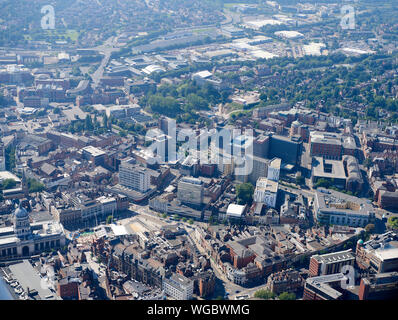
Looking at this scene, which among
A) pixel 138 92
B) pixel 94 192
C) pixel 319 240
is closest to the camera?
pixel 319 240

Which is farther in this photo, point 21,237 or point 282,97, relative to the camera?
point 282,97

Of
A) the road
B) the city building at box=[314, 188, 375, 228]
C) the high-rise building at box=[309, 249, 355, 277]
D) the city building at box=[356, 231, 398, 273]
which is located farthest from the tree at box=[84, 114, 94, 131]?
the city building at box=[356, 231, 398, 273]

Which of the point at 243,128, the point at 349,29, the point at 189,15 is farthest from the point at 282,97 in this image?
the point at 189,15

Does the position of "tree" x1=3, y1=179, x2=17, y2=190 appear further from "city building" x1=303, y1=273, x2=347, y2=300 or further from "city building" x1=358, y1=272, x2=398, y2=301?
"city building" x1=358, y1=272, x2=398, y2=301

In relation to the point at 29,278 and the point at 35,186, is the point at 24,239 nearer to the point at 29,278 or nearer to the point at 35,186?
the point at 29,278

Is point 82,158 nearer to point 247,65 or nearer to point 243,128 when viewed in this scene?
point 243,128

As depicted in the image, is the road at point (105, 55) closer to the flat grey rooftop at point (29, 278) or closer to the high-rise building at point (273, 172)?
the high-rise building at point (273, 172)

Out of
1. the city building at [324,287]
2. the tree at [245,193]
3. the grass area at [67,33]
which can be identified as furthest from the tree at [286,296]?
the grass area at [67,33]
